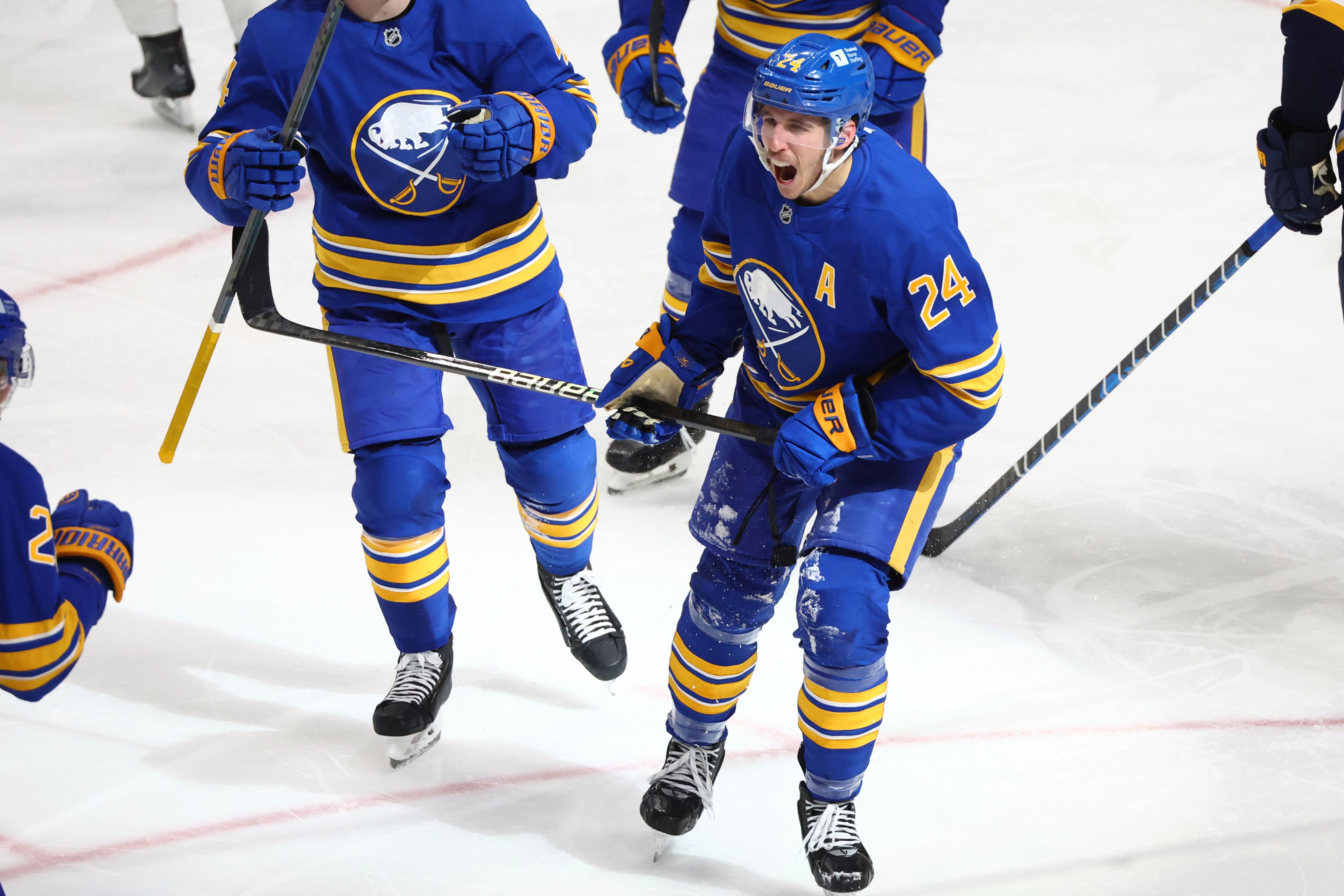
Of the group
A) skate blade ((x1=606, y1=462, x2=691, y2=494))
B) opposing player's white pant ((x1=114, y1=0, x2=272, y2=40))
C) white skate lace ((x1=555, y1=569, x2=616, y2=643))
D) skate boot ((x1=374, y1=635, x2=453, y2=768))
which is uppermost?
white skate lace ((x1=555, y1=569, x2=616, y2=643))

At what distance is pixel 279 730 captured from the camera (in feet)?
9.02

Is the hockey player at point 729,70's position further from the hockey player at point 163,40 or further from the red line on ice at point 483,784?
the hockey player at point 163,40

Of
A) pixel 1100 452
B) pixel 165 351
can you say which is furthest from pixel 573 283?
pixel 1100 452

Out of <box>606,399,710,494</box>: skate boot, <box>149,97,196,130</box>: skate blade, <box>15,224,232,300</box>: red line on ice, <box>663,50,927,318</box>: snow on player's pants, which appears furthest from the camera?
<box>149,97,196,130</box>: skate blade

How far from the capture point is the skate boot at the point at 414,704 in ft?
8.25

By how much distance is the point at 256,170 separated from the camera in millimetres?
2229

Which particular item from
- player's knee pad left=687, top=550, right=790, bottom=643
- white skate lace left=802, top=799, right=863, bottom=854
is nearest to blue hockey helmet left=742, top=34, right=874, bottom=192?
player's knee pad left=687, top=550, right=790, bottom=643

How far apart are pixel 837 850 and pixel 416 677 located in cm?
87

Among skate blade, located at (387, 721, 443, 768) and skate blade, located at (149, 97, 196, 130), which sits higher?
skate blade, located at (387, 721, 443, 768)

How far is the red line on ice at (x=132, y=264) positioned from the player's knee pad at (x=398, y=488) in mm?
2192

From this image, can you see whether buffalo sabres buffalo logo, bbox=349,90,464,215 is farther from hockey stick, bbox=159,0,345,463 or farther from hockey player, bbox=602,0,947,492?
hockey player, bbox=602,0,947,492

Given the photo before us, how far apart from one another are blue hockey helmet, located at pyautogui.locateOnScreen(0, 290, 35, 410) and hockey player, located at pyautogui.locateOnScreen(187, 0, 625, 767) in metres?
0.54

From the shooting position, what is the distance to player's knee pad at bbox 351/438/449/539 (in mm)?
2424

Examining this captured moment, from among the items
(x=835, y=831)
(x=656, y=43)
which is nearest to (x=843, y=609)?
(x=835, y=831)
